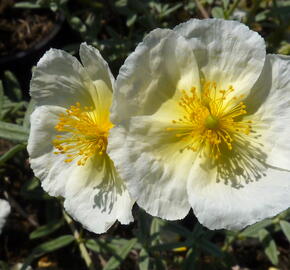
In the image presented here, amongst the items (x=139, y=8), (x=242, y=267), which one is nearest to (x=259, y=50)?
(x=139, y=8)

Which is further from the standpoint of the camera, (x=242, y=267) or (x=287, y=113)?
(x=242, y=267)

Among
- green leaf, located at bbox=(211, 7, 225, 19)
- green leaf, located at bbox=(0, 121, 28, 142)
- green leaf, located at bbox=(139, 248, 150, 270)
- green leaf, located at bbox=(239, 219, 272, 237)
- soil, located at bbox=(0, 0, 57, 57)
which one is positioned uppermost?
green leaf, located at bbox=(211, 7, 225, 19)

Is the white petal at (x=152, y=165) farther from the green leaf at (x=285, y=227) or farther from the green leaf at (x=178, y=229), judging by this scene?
the green leaf at (x=285, y=227)

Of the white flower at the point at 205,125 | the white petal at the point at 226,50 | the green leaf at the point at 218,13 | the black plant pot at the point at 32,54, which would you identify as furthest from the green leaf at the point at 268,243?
the black plant pot at the point at 32,54

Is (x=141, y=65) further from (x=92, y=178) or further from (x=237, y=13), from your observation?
(x=237, y=13)

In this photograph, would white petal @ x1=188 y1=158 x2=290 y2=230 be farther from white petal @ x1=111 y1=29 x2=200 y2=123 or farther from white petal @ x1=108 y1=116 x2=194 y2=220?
white petal @ x1=111 y1=29 x2=200 y2=123

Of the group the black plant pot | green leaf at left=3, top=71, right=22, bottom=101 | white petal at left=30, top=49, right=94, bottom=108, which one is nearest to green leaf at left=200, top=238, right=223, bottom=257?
white petal at left=30, top=49, right=94, bottom=108
